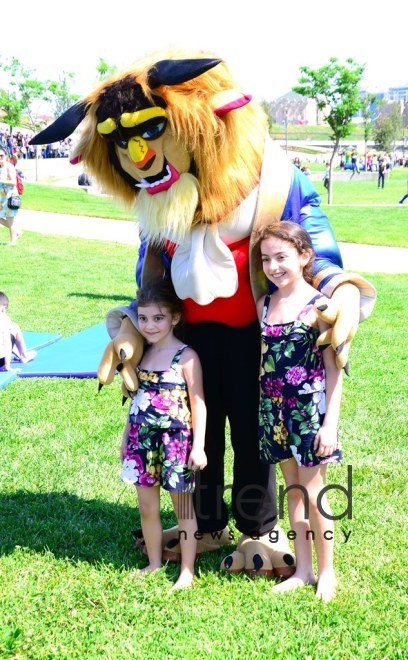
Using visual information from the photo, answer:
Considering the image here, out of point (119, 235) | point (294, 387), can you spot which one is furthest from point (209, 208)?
point (119, 235)

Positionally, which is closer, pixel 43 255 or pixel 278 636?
pixel 278 636

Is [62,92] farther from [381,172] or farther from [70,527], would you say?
[70,527]

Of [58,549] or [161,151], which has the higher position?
[161,151]

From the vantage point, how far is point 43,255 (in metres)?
11.8

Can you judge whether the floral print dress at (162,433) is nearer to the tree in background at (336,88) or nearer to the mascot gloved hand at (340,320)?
the mascot gloved hand at (340,320)

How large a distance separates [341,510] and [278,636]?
3.41 feet

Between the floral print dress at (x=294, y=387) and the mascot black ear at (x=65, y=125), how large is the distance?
1.00 meters

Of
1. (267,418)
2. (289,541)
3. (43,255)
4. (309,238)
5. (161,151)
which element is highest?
(161,151)

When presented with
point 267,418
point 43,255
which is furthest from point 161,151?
point 43,255

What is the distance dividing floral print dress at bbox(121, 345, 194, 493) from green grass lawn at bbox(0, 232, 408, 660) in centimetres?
42

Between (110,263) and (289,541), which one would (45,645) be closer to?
(289,541)

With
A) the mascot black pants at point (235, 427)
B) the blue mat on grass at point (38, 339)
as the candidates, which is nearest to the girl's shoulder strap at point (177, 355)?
the mascot black pants at point (235, 427)

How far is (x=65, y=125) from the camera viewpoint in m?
2.68

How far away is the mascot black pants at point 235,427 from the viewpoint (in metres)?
2.90
